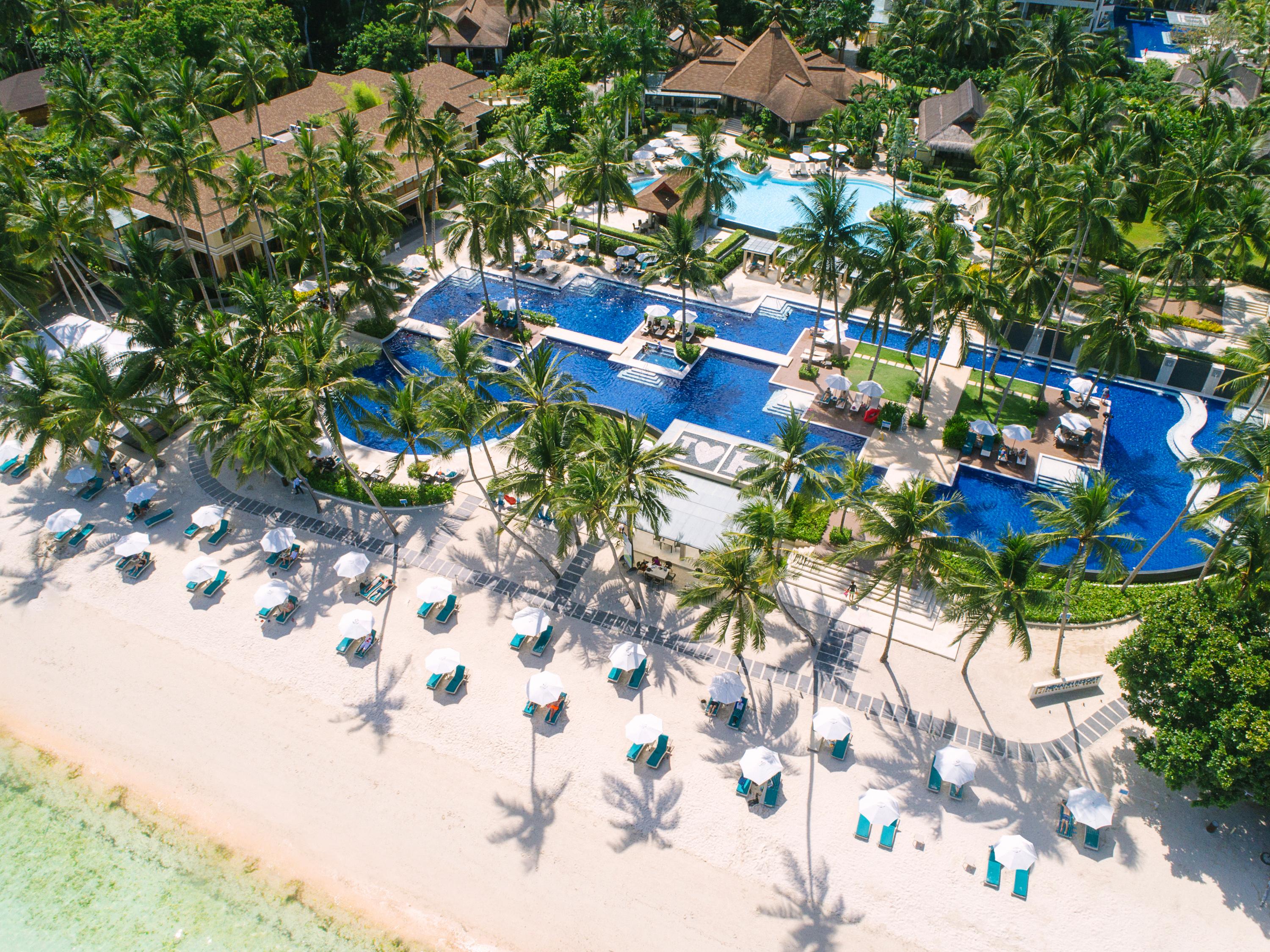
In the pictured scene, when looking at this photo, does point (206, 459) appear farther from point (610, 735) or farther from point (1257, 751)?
point (1257, 751)

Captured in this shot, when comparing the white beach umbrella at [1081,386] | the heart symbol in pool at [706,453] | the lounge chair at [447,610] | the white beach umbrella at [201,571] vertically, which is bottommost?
the lounge chair at [447,610]

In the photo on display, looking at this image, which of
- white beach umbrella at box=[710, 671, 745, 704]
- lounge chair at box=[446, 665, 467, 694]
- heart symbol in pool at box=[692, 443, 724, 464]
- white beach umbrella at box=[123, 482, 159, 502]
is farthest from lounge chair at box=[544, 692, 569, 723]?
white beach umbrella at box=[123, 482, 159, 502]

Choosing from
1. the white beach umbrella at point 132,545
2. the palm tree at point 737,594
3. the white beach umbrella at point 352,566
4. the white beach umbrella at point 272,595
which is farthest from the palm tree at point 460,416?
the white beach umbrella at point 132,545

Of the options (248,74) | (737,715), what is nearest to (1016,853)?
(737,715)

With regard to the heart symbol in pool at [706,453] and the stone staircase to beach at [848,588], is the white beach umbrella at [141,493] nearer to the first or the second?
the heart symbol in pool at [706,453]

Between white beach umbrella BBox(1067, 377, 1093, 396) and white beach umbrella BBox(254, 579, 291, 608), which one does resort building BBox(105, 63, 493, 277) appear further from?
white beach umbrella BBox(1067, 377, 1093, 396)
